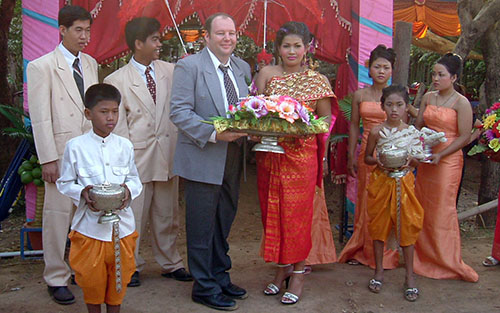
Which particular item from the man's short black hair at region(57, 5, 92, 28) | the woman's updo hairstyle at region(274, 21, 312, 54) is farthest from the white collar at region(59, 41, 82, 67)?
the woman's updo hairstyle at region(274, 21, 312, 54)

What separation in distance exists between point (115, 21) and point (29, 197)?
10.2ft

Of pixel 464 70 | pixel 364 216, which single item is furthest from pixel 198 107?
pixel 464 70

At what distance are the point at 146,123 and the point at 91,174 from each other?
116cm

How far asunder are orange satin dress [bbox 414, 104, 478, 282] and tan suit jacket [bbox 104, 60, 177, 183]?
7.51 feet

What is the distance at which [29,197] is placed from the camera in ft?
16.8

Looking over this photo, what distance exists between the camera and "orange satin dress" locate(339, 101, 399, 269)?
4643mm

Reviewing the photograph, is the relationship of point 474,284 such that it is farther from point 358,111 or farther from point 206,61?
point 206,61

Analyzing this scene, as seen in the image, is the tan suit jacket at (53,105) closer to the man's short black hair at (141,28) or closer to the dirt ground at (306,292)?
the man's short black hair at (141,28)

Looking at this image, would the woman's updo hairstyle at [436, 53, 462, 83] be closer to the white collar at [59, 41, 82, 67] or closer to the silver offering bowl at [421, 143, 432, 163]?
the silver offering bowl at [421, 143, 432, 163]

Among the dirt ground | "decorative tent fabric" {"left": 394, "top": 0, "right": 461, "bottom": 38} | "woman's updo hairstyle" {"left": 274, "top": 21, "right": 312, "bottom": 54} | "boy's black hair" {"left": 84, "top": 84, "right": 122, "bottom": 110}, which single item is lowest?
the dirt ground

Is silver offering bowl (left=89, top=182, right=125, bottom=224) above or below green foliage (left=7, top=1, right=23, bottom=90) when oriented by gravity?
below

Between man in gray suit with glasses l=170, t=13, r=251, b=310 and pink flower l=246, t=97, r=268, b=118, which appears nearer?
pink flower l=246, t=97, r=268, b=118

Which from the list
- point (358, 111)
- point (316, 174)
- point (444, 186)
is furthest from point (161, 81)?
point (444, 186)

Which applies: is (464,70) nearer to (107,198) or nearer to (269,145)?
(269,145)
